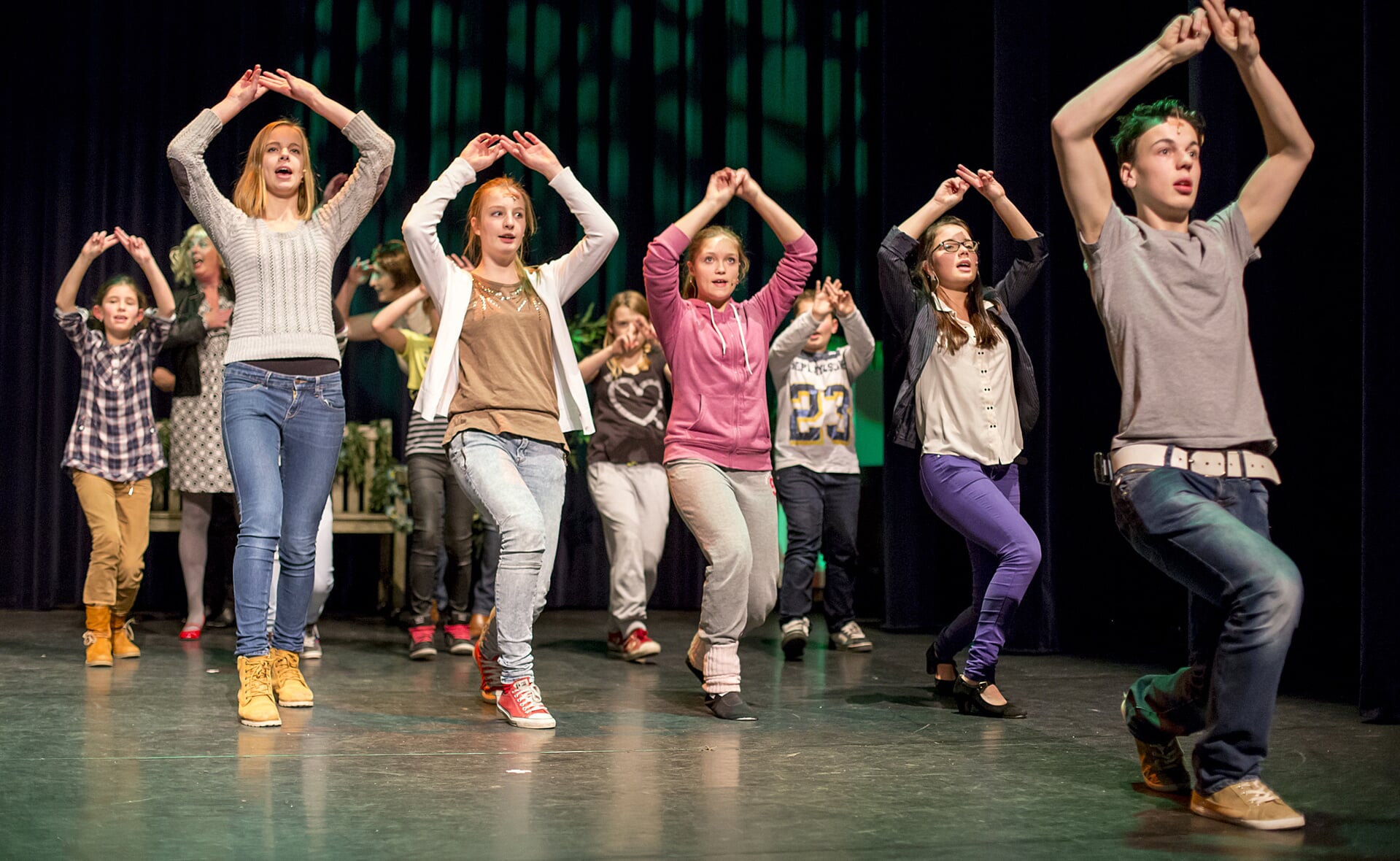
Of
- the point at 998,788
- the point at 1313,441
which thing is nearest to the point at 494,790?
the point at 998,788

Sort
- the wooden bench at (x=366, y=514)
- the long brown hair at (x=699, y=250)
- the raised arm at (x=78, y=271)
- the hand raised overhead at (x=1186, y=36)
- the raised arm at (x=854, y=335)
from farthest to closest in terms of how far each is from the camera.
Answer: the wooden bench at (x=366, y=514)
the raised arm at (x=78, y=271)
the raised arm at (x=854, y=335)
the long brown hair at (x=699, y=250)
the hand raised overhead at (x=1186, y=36)

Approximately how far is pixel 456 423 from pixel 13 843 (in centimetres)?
174

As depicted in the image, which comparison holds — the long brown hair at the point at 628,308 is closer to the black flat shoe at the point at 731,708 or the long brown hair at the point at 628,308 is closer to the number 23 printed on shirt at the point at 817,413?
the number 23 printed on shirt at the point at 817,413

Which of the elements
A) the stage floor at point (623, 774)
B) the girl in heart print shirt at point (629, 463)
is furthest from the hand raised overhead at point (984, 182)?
the girl in heart print shirt at point (629, 463)

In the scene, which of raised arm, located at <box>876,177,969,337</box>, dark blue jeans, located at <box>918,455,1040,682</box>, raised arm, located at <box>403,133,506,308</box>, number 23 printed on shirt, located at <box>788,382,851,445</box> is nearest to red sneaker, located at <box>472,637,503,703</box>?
raised arm, located at <box>403,133,506,308</box>

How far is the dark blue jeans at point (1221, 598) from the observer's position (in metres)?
2.50

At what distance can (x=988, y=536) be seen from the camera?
388cm

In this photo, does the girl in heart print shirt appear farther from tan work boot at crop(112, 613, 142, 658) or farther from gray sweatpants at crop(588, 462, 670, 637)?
tan work boot at crop(112, 613, 142, 658)

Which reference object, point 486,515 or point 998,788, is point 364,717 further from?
point 998,788

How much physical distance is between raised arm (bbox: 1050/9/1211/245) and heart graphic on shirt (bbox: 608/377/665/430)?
10.1 ft

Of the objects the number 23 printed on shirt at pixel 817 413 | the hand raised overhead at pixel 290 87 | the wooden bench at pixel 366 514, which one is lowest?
the wooden bench at pixel 366 514

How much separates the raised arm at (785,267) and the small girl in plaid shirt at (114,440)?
7.92 ft

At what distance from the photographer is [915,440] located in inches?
163

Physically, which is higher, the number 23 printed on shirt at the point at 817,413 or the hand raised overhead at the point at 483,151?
the hand raised overhead at the point at 483,151
